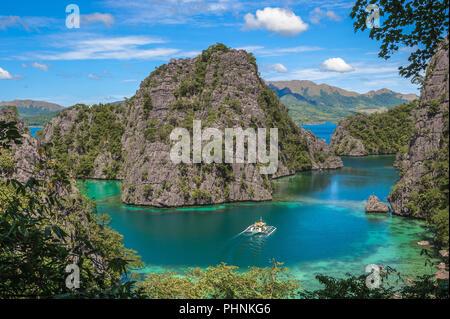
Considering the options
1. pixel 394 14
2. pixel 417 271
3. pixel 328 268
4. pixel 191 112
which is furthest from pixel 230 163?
pixel 394 14

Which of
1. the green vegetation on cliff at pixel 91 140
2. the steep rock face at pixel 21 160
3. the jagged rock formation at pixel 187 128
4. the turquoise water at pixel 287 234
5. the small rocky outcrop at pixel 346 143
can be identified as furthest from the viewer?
the small rocky outcrop at pixel 346 143

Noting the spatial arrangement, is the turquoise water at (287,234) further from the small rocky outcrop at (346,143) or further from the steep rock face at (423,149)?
→ the small rocky outcrop at (346,143)

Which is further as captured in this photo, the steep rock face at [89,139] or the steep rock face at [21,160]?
the steep rock face at [89,139]

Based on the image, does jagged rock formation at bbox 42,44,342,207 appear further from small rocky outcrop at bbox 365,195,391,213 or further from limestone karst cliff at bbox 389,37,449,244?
limestone karst cliff at bbox 389,37,449,244

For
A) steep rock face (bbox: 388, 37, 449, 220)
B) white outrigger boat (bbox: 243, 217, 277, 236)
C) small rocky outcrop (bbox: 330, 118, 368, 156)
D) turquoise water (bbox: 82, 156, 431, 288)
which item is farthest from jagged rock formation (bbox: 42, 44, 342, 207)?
small rocky outcrop (bbox: 330, 118, 368, 156)

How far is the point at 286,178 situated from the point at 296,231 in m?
39.6

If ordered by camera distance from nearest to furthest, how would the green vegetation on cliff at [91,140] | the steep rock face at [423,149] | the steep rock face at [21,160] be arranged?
the steep rock face at [21,160] → the steep rock face at [423,149] → the green vegetation on cliff at [91,140]

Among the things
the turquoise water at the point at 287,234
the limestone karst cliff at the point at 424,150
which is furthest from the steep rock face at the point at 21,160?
the limestone karst cliff at the point at 424,150

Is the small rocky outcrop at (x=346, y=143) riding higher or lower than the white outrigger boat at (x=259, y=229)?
higher

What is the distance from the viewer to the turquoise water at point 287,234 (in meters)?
31.8

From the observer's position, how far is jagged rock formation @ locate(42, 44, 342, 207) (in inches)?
2207

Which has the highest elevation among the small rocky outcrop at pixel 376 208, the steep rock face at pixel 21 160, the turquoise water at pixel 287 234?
the steep rock face at pixel 21 160

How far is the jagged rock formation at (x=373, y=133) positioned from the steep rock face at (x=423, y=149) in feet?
258

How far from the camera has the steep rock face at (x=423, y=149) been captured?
1561 inches
